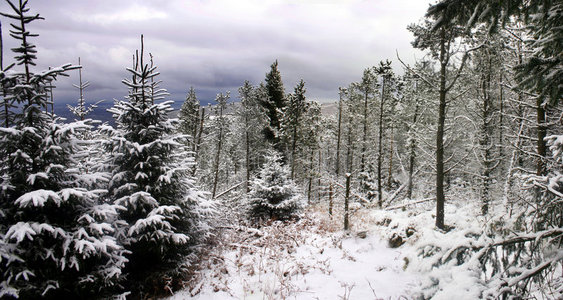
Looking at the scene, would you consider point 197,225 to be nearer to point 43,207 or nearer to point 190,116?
point 43,207

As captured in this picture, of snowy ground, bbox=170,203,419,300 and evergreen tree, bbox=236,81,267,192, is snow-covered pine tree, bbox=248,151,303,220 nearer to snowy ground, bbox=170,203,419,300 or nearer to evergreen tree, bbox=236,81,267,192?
snowy ground, bbox=170,203,419,300

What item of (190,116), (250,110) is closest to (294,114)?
(250,110)

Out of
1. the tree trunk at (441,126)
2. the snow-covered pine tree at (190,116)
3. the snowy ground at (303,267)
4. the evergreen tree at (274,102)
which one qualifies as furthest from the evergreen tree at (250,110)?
the tree trunk at (441,126)

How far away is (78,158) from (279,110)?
65.9 ft

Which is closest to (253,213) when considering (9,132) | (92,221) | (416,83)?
(92,221)

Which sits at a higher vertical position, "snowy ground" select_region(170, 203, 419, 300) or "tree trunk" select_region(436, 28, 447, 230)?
"tree trunk" select_region(436, 28, 447, 230)

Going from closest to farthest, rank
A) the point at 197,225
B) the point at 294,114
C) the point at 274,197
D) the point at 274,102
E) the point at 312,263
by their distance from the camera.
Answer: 1. the point at 197,225
2. the point at 312,263
3. the point at 274,197
4. the point at 294,114
5. the point at 274,102

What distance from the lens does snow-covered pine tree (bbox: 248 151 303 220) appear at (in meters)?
13.3

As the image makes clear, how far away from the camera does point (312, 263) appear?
8344 mm

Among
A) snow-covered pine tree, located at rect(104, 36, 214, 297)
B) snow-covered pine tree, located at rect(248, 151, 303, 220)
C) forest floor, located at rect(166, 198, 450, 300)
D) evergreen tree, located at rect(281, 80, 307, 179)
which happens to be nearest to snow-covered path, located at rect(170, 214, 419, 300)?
forest floor, located at rect(166, 198, 450, 300)

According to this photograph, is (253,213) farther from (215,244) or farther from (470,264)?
(470,264)

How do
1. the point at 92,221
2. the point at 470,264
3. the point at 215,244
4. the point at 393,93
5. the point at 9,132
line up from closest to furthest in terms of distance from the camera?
the point at 470,264 → the point at 9,132 → the point at 92,221 → the point at 215,244 → the point at 393,93

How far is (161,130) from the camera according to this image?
7.21 m

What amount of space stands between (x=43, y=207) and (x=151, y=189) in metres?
2.06
